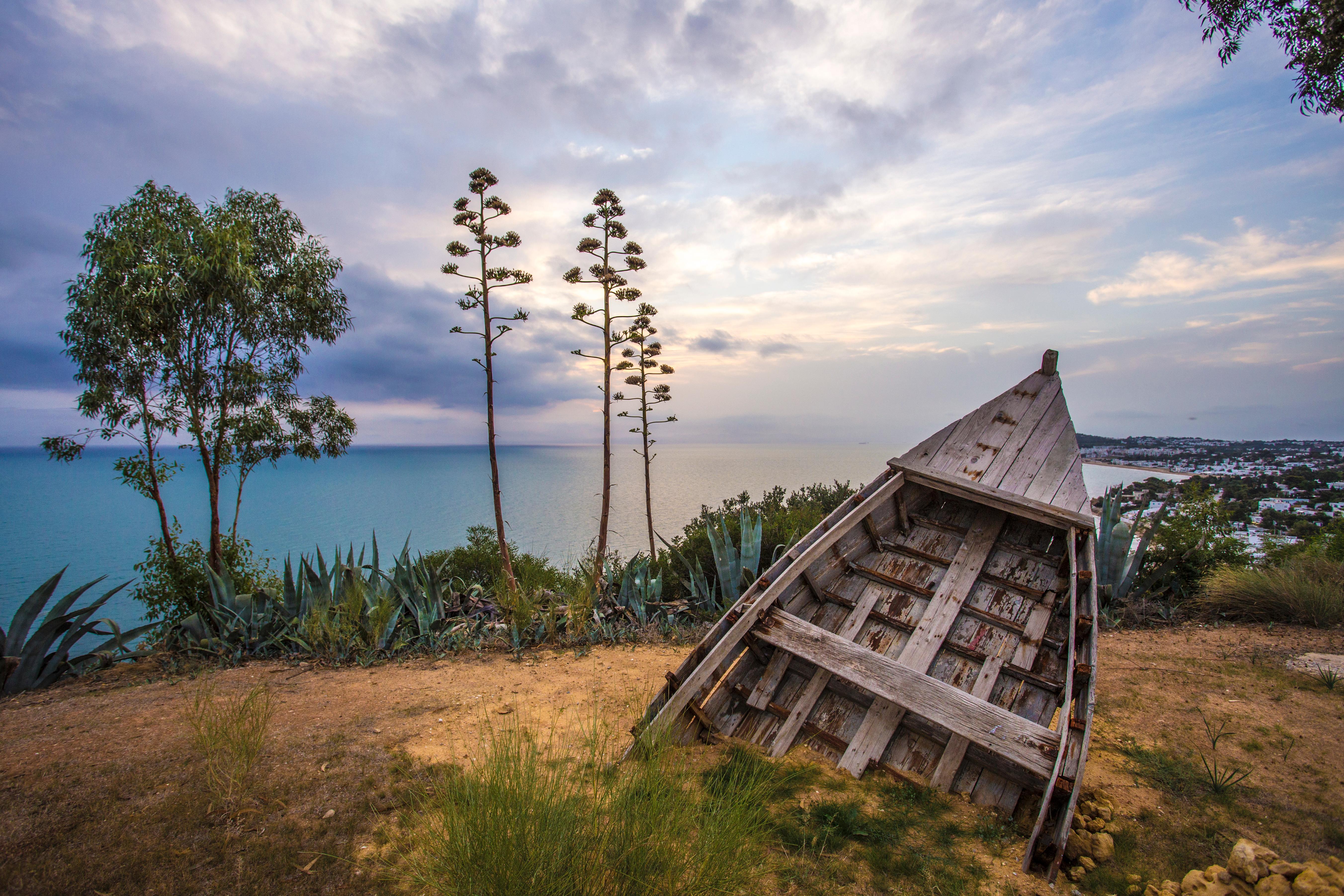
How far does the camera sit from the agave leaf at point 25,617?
4.78 meters

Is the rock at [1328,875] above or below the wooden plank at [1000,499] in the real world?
below

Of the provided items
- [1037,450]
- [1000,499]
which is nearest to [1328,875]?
[1000,499]

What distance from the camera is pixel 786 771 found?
289 centimetres

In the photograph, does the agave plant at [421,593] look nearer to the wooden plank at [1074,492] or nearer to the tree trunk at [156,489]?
the tree trunk at [156,489]

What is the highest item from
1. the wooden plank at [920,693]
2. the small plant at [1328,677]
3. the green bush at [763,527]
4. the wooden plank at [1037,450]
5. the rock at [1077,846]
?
the wooden plank at [1037,450]

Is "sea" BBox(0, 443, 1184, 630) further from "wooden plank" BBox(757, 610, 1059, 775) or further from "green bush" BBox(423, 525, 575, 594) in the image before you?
"wooden plank" BBox(757, 610, 1059, 775)

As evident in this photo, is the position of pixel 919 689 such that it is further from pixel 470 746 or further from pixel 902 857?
pixel 470 746

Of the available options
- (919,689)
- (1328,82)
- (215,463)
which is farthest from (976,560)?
(215,463)

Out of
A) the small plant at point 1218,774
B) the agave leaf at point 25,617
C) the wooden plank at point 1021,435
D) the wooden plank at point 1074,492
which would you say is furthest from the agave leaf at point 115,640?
the small plant at point 1218,774

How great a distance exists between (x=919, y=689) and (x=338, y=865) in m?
2.75

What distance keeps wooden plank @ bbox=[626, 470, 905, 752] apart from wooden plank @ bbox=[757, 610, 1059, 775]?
5.2 inches

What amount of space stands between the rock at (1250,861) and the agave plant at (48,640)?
7209mm

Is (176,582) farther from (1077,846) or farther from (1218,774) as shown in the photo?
(1218,774)

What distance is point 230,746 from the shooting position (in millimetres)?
2766
